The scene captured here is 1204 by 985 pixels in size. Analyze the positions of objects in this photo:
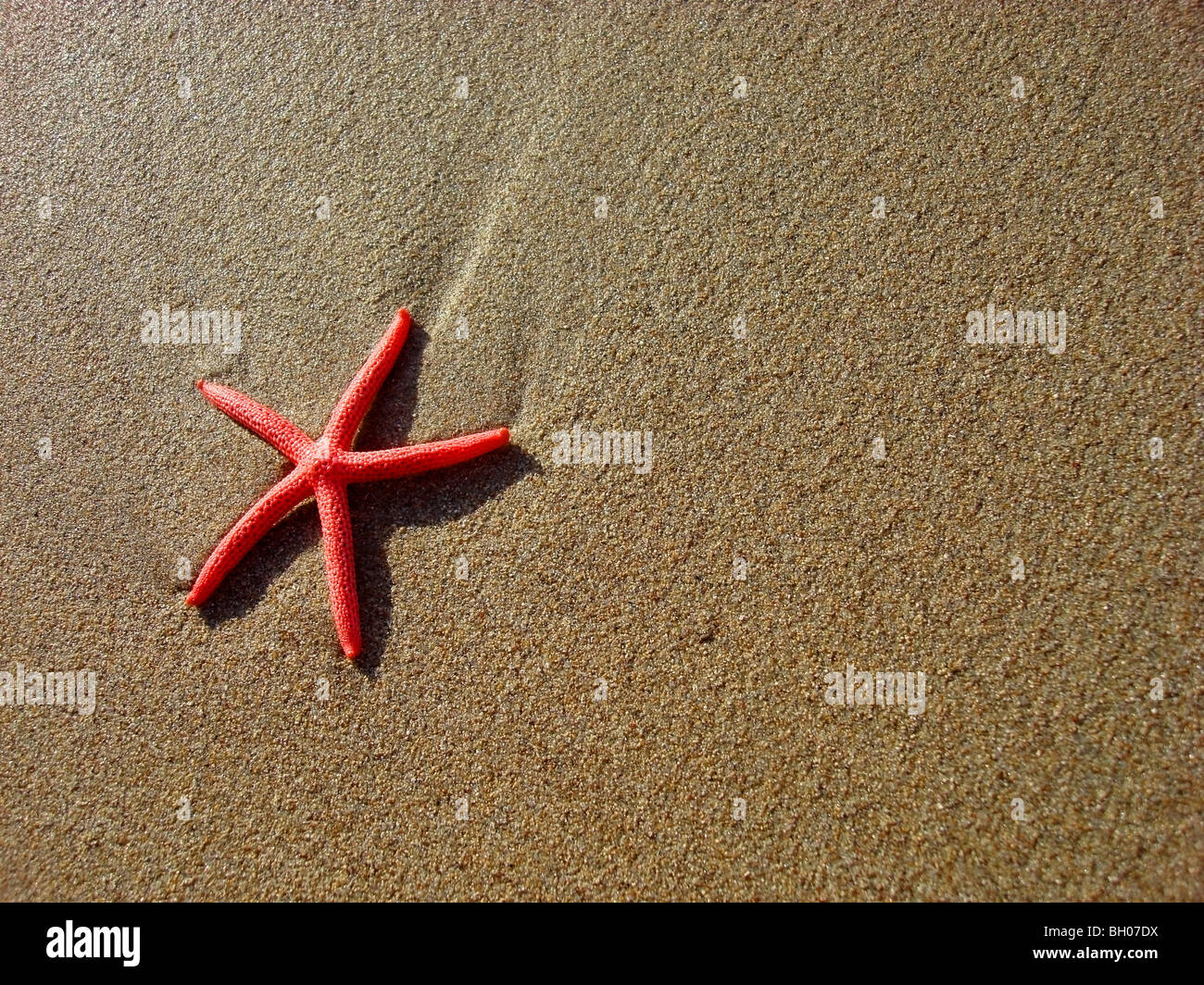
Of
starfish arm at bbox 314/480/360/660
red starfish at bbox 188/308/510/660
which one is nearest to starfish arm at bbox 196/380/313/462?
red starfish at bbox 188/308/510/660

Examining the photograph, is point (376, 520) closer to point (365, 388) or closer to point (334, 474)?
point (334, 474)

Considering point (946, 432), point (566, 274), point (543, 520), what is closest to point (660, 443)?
point (543, 520)

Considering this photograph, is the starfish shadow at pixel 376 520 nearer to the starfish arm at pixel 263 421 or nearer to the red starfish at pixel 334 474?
the red starfish at pixel 334 474

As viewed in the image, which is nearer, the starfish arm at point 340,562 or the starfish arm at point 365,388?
the starfish arm at point 340,562

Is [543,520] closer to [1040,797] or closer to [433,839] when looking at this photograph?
[433,839]

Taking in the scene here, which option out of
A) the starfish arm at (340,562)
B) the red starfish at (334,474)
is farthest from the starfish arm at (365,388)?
the starfish arm at (340,562)

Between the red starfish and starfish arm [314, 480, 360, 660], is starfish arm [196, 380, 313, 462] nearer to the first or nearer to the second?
the red starfish

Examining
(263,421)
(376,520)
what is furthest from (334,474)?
(263,421)

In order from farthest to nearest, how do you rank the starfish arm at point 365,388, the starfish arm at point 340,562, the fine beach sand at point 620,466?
the starfish arm at point 365,388
the starfish arm at point 340,562
the fine beach sand at point 620,466
